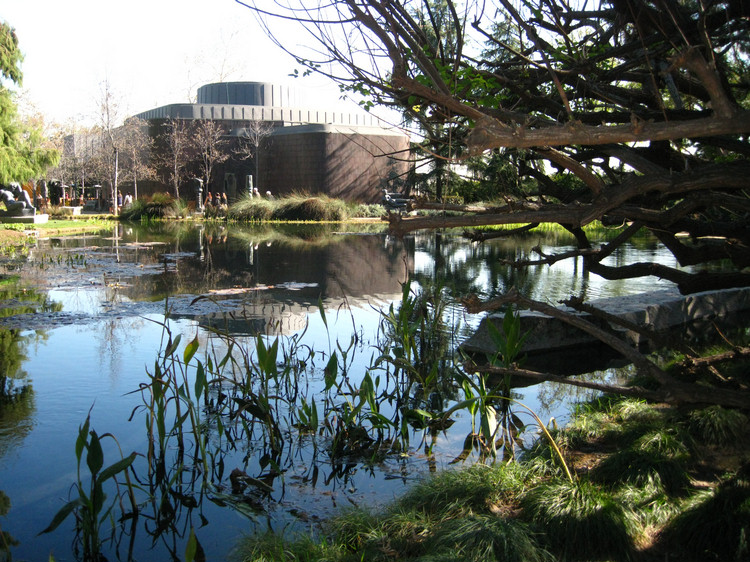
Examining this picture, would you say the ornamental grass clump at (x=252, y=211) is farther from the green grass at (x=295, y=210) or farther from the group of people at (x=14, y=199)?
the group of people at (x=14, y=199)

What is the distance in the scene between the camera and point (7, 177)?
24.4 metres

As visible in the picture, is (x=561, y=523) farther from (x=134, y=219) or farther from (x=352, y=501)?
(x=134, y=219)

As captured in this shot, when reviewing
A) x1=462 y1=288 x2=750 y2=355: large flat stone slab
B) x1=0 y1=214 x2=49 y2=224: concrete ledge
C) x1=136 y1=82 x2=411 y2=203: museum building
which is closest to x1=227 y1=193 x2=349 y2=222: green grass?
x1=136 y1=82 x2=411 y2=203: museum building

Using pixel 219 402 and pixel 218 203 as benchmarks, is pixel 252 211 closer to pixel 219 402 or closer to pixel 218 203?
pixel 218 203

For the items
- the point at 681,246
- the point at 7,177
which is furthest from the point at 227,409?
the point at 7,177

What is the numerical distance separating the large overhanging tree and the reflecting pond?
112cm

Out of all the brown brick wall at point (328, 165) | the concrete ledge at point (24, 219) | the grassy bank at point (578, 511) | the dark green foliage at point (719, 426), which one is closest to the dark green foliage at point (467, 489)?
the grassy bank at point (578, 511)

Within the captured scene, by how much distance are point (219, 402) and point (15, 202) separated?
2510 centimetres

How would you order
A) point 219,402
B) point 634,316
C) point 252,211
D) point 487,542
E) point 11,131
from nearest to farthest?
point 487,542, point 219,402, point 634,316, point 11,131, point 252,211

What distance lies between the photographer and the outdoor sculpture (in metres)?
26.4

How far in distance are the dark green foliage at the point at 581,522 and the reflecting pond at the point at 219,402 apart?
109 centimetres

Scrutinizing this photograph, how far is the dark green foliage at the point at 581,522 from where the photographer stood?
3.10 meters

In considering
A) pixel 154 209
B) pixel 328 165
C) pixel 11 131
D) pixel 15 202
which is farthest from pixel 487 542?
pixel 328 165

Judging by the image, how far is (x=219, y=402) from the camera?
534cm
